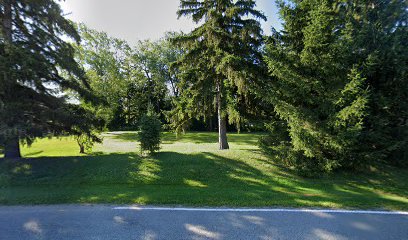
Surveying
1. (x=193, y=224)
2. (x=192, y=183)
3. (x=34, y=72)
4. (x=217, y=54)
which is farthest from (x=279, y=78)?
(x=34, y=72)

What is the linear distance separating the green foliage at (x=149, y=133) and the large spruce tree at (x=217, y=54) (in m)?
1.86

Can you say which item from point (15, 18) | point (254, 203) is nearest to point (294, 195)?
point (254, 203)

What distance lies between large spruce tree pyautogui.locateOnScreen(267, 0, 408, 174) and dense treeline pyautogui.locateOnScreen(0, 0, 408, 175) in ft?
0.12

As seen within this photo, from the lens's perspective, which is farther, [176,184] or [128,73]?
[128,73]

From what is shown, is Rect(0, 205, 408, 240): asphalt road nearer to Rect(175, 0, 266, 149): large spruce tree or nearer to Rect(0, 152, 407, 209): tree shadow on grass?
Rect(0, 152, 407, 209): tree shadow on grass

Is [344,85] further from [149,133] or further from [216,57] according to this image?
[149,133]

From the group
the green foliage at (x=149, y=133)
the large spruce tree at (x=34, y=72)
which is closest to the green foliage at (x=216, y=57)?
the green foliage at (x=149, y=133)

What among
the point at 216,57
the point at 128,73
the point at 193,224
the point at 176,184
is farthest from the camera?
the point at 128,73

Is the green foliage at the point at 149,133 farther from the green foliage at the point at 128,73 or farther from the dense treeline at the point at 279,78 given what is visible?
the green foliage at the point at 128,73

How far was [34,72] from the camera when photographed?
26.1 feet

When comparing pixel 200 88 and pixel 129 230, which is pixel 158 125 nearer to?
pixel 200 88

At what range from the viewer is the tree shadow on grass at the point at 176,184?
5.33 metres

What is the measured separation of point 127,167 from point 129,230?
4.91 meters

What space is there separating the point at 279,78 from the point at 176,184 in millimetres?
5529
